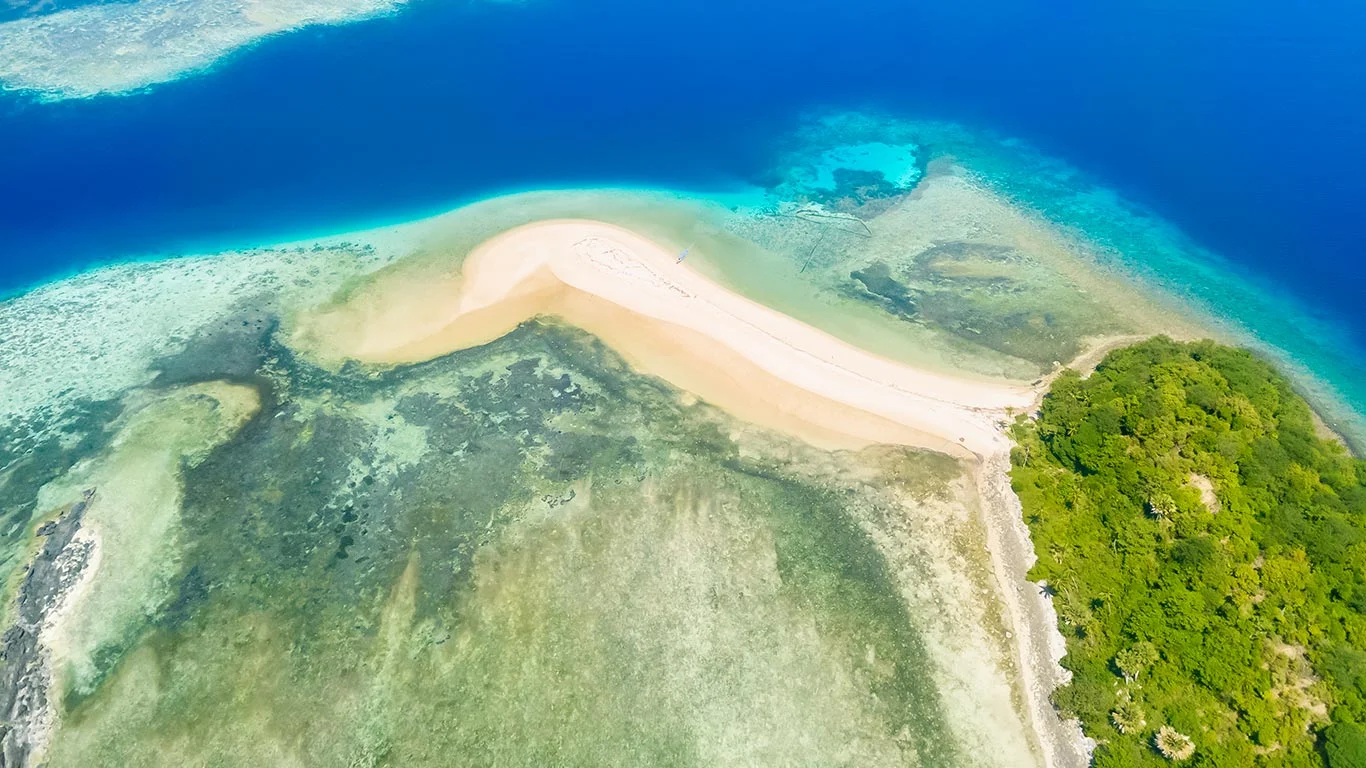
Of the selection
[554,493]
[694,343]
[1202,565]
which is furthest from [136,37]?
[1202,565]

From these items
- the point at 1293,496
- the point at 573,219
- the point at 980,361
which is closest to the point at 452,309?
the point at 573,219

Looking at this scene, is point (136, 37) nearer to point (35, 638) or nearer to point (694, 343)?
point (35, 638)

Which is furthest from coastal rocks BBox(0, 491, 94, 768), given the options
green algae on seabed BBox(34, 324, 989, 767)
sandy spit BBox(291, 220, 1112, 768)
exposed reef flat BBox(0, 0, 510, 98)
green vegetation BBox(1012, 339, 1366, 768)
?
exposed reef flat BBox(0, 0, 510, 98)

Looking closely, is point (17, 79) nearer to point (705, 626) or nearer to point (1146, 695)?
point (705, 626)

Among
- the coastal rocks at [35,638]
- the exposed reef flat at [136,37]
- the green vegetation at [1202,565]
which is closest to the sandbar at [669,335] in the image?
the green vegetation at [1202,565]

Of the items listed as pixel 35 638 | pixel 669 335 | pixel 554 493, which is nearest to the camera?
pixel 35 638

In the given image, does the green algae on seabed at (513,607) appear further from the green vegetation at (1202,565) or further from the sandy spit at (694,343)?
the green vegetation at (1202,565)
